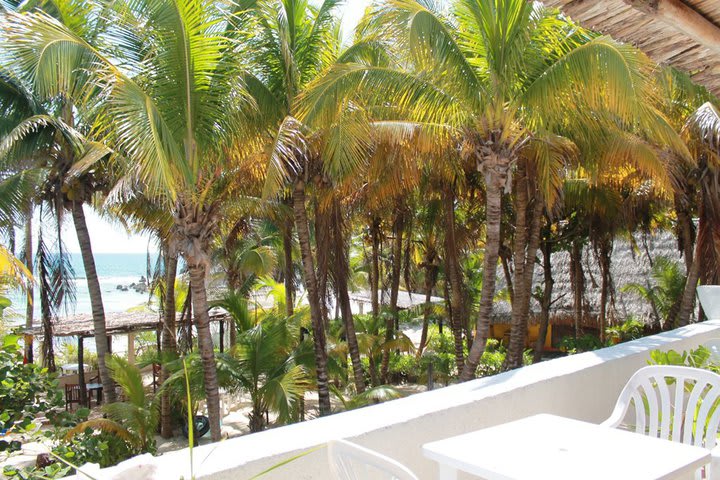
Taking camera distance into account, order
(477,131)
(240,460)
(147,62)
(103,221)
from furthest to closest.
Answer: (103,221), (477,131), (147,62), (240,460)

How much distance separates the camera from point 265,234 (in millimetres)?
24344

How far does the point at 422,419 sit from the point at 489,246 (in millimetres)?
5881

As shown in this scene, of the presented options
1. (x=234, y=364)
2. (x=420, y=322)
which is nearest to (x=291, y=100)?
(x=234, y=364)

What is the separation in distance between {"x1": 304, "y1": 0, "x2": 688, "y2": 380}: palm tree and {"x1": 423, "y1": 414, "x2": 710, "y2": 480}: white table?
17.0ft

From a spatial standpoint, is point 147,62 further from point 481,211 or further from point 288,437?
point 481,211

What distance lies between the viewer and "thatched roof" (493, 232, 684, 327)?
1820 centimetres

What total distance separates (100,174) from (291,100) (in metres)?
4.91

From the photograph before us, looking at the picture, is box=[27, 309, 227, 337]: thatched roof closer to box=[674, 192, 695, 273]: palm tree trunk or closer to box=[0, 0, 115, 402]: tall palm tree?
box=[0, 0, 115, 402]: tall palm tree

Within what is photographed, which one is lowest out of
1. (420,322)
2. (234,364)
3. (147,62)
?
(420,322)

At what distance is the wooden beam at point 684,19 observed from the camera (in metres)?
2.80

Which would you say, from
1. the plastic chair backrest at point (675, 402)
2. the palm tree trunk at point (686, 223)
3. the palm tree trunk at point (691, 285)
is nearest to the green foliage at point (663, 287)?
the palm tree trunk at point (686, 223)

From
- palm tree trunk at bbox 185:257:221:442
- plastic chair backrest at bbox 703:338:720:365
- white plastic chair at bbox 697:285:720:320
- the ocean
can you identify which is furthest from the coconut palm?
the ocean

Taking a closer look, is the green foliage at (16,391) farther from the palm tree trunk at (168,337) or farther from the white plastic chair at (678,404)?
the palm tree trunk at (168,337)

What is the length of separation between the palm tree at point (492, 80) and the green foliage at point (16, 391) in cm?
488
